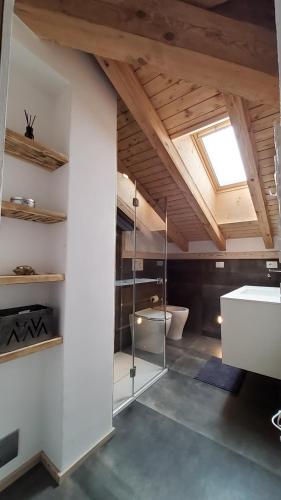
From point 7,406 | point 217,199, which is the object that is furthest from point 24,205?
point 217,199

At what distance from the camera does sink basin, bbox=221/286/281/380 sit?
6.28 feet

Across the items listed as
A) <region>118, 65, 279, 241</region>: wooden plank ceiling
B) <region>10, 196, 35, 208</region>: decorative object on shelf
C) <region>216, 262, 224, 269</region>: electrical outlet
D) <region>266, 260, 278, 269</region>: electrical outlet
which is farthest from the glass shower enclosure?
<region>266, 260, 278, 269</region>: electrical outlet

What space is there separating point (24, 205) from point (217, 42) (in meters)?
1.16

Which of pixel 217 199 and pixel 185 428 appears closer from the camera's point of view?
pixel 185 428

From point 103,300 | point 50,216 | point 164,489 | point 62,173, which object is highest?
point 62,173

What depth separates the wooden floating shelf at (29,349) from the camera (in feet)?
3.58

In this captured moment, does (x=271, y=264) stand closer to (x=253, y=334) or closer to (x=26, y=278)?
(x=253, y=334)

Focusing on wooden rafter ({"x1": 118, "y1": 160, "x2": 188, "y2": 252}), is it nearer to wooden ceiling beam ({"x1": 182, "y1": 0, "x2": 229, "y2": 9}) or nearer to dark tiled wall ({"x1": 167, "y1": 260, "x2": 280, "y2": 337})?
dark tiled wall ({"x1": 167, "y1": 260, "x2": 280, "y2": 337})

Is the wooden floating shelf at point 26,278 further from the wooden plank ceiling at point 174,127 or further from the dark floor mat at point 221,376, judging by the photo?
the dark floor mat at point 221,376

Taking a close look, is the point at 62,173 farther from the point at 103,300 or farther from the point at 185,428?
the point at 185,428

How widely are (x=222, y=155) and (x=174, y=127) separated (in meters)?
0.99

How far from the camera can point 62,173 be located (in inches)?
55.7

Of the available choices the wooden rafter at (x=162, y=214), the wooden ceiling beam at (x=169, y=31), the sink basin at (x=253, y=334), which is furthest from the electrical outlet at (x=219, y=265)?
the wooden ceiling beam at (x=169, y=31)

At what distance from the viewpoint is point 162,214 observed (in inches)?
118
